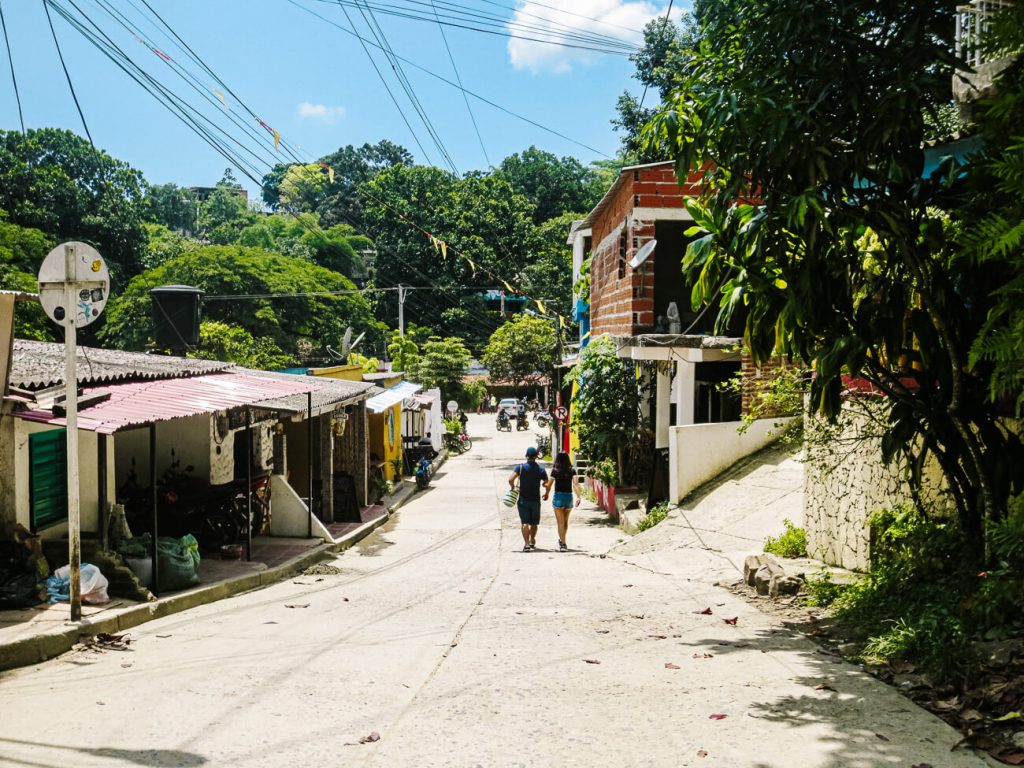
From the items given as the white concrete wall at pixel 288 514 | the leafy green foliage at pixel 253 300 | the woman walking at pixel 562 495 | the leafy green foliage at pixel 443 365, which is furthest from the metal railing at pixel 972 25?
the leafy green foliage at pixel 443 365

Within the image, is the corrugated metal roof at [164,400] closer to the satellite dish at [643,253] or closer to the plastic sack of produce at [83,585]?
the plastic sack of produce at [83,585]

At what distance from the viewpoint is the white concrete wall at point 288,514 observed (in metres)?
15.7

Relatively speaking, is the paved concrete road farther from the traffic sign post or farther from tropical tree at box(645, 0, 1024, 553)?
tropical tree at box(645, 0, 1024, 553)

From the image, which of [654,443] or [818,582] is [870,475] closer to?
[818,582]

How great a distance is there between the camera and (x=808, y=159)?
7250 mm

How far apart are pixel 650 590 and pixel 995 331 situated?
6252 millimetres

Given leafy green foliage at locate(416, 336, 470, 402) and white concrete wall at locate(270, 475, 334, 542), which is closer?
white concrete wall at locate(270, 475, 334, 542)

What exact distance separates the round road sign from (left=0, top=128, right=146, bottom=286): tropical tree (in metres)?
40.0

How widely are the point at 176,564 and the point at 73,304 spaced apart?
11.2ft

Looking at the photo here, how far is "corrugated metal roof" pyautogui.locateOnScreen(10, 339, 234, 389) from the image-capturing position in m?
10.0

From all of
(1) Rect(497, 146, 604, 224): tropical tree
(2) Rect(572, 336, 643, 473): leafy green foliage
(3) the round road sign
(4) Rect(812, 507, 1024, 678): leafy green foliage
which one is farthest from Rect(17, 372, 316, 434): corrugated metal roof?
(1) Rect(497, 146, 604, 224): tropical tree

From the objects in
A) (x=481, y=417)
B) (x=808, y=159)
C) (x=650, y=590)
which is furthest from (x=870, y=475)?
(x=481, y=417)

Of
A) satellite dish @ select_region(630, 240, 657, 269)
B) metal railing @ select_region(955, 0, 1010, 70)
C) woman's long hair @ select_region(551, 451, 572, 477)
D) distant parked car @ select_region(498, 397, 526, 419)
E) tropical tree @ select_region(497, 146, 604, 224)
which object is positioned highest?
tropical tree @ select_region(497, 146, 604, 224)

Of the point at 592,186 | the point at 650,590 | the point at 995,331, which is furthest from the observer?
the point at 592,186
